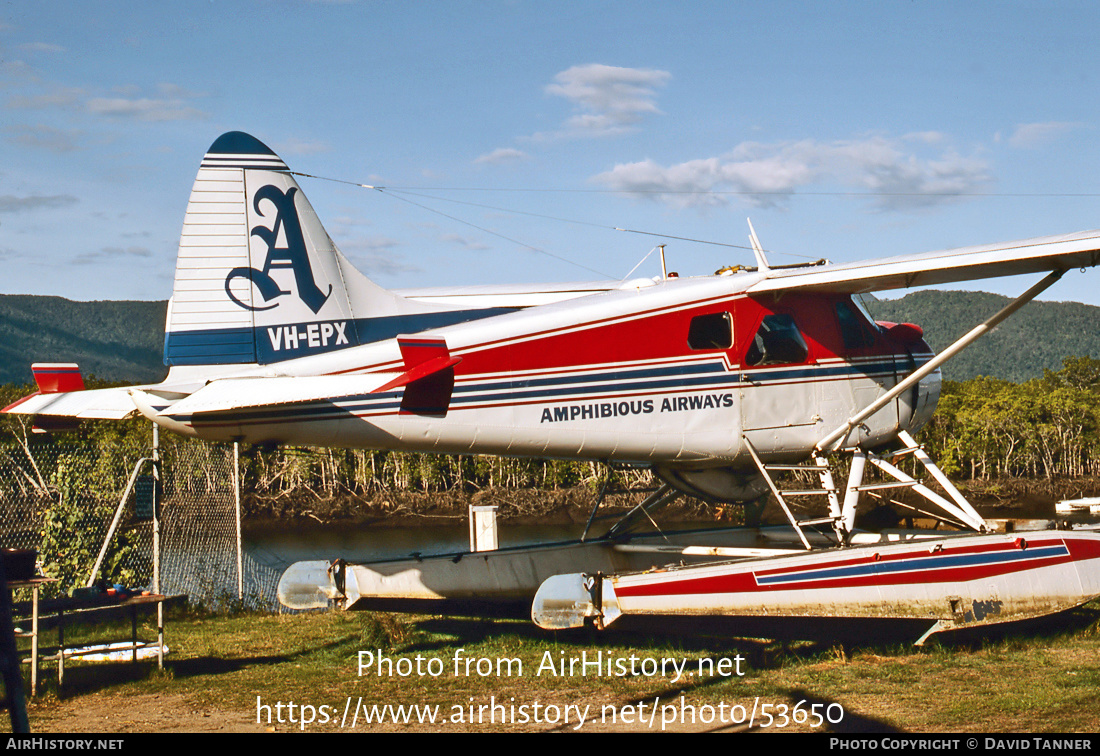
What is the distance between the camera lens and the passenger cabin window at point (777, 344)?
30.3 feet

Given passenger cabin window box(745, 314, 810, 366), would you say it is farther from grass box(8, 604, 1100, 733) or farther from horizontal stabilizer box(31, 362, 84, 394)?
horizontal stabilizer box(31, 362, 84, 394)

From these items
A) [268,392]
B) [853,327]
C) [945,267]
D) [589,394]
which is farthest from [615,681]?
[945,267]

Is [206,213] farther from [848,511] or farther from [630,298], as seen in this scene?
[848,511]

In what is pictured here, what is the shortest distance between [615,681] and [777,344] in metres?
3.78

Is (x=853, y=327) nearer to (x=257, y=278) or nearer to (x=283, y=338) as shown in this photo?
(x=283, y=338)

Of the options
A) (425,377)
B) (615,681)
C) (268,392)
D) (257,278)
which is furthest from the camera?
(257,278)

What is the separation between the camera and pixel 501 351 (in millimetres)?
8078

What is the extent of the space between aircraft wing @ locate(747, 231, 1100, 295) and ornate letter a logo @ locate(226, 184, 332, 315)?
4.27 m

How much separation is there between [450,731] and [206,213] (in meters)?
4.80

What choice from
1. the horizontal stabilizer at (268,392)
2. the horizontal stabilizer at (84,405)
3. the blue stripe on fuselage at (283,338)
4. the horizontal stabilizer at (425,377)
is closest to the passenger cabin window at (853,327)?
the blue stripe on fuselage at (283,338)

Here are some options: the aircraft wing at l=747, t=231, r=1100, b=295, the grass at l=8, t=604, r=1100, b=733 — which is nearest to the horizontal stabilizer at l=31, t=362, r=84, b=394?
the grass at l=8, t=604, r=1100, b=733

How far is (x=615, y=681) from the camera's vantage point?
299 inches
